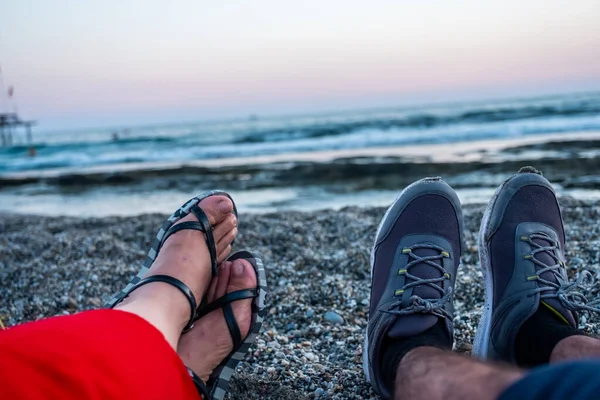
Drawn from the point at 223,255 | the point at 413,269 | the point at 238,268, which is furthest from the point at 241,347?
the point at 413,269

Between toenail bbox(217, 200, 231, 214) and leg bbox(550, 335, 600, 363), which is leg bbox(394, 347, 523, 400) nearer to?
leg bbox(550, 335, 600, 363)

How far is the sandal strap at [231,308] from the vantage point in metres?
1.67

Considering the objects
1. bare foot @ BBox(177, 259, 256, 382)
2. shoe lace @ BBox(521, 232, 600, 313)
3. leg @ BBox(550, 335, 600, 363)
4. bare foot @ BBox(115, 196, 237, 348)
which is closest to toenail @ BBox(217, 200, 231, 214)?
bare foot @ BBox(115, 196, 237, 348)

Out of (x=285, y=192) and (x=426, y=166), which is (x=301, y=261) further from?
(x=426, y=166)

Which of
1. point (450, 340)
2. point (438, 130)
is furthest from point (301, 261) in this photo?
point (438, 130)

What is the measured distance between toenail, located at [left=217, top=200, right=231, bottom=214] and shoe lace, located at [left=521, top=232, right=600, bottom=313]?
112cm

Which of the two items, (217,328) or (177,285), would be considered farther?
(217,328)

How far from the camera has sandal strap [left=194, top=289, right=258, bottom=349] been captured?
1667 mm

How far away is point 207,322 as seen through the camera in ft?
5.52

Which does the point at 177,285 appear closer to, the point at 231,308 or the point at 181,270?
the point at 181,270

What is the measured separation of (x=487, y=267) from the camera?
1.91 m

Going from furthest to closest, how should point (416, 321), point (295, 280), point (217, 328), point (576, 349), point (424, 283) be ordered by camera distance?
point (295, 280) → point (424, 283) → point (217, 328) → point (416, 321) → point (576, 349)

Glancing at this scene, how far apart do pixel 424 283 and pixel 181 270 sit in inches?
31.9

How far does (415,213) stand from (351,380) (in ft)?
2.52
